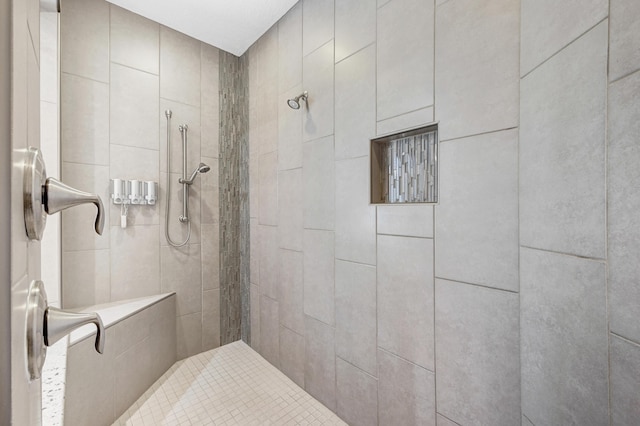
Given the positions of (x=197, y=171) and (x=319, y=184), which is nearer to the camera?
(x=319, y=184)

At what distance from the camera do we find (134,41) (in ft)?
6.61

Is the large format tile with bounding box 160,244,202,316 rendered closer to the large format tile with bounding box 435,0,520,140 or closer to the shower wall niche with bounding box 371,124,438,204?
the shower wall niche with bounding box 371,124,438,204

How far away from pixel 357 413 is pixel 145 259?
1.74 metres

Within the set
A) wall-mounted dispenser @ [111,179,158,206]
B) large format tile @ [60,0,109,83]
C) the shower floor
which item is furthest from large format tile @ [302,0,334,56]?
the shower floor

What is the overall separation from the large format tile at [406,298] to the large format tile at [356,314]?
6 cm

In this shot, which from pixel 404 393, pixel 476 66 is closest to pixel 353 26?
pixel 476 66

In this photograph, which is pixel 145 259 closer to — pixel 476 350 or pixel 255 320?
pixel 255 320

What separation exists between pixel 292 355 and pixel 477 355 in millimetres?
1309

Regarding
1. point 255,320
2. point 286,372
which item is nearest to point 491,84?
point 286,372

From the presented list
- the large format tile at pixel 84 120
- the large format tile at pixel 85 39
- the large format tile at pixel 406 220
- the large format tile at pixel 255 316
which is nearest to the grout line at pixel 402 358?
the large format tile at pixel 406 220

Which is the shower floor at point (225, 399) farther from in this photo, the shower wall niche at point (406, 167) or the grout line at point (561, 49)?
the grout line at point (561, 49)

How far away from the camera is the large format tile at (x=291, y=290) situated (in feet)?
6.31

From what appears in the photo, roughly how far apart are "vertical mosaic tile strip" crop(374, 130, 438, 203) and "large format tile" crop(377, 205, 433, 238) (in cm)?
7

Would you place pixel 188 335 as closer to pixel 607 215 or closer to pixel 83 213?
pixel 83 213
